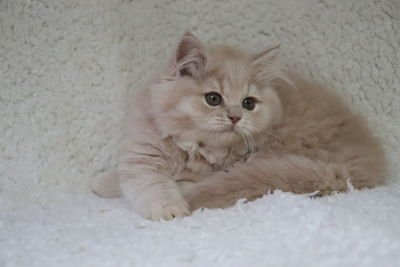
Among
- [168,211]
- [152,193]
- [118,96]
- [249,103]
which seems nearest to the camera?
[168,211]

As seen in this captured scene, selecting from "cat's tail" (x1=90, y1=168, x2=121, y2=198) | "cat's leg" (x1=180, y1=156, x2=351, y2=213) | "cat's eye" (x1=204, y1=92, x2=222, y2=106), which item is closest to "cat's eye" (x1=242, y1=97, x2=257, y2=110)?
"cat's eye" (x1=204, y1=92, x2=222, y2=106)

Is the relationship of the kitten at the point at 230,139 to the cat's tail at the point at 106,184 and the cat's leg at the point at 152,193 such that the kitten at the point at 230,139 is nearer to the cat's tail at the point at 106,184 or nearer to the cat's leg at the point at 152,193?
the cat's leg at the point at 152,193

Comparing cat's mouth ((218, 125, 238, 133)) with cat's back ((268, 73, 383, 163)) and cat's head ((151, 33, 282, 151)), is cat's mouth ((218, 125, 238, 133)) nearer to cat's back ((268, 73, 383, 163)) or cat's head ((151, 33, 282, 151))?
cat's head ((151, 33, 282, 151))

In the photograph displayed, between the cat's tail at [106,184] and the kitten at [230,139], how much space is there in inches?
4.3

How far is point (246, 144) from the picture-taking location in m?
1.58

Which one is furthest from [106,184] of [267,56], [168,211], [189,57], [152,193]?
[267,56]

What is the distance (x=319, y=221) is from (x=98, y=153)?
1103 millimetres

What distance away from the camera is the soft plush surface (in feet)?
3.76

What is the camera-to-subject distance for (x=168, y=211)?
1.33 metres

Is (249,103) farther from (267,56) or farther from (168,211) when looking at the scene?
(168,211)

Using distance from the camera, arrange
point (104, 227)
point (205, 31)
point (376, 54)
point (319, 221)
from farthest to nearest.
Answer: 1. point (205, 31)
2. point (376, 54)
3. point (104, 227)
4. point (319, 221)

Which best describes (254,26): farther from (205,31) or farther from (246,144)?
(246,144)

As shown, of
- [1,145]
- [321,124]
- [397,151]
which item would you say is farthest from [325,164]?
[1,145]

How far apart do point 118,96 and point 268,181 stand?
2.77 feet
